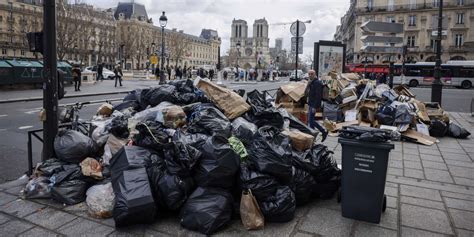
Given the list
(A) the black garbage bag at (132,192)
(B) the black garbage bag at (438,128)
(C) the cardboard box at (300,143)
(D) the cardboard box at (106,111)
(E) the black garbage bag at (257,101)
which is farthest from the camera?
(B) the black garbage bag at (438,128)

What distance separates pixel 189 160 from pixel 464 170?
5178 millimetres

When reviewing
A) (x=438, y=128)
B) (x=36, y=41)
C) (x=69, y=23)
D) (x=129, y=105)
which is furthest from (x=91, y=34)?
(x=438, y=128)

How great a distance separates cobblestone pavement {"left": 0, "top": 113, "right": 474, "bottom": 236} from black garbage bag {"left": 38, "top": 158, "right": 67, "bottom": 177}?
1.34ft

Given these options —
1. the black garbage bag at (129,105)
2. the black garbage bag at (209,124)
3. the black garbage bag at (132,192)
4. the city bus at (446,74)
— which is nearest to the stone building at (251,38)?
the city bus at (446,74)

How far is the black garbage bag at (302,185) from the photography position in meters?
4.42

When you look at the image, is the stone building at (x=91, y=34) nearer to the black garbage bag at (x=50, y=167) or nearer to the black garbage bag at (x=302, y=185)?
the black garbage bag at (x=50, y=167)

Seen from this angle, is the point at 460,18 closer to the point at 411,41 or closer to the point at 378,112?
the point at 411,41

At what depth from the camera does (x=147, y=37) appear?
84000mm

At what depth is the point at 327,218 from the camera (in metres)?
4.18

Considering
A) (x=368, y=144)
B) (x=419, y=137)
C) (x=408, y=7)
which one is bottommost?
(x=419, y=137)

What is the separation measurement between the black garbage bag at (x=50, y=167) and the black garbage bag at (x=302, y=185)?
303 centimetres

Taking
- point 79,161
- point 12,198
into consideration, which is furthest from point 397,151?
point 12,198

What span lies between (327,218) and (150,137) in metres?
2.29

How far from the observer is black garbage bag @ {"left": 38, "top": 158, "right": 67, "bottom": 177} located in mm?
4841
